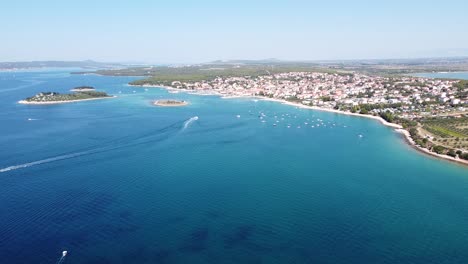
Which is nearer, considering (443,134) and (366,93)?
(443,134)

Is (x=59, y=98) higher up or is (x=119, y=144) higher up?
(x=119, y=144)

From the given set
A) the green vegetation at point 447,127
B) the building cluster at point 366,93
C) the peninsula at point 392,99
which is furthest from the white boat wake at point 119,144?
the building cluster at point 366,93

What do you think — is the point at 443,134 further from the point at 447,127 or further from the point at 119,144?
the point at 119,144

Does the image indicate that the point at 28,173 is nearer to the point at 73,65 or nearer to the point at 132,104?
the point at 132,104

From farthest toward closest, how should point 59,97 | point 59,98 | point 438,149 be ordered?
1. point 59,97
2. point 59,98
3. point 438,149

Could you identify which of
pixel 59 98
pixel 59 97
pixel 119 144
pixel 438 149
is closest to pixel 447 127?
pixel 438 149

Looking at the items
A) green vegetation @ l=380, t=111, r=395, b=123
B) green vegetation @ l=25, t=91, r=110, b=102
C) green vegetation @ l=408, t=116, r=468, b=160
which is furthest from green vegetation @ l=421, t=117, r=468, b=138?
green vegetation @ l=25, t=91, r=110, b=102

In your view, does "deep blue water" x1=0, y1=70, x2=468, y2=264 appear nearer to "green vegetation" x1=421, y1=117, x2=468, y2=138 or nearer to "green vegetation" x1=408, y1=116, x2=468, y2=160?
"green vegetation" x1=408, y1=116, x2=468, y2=160
